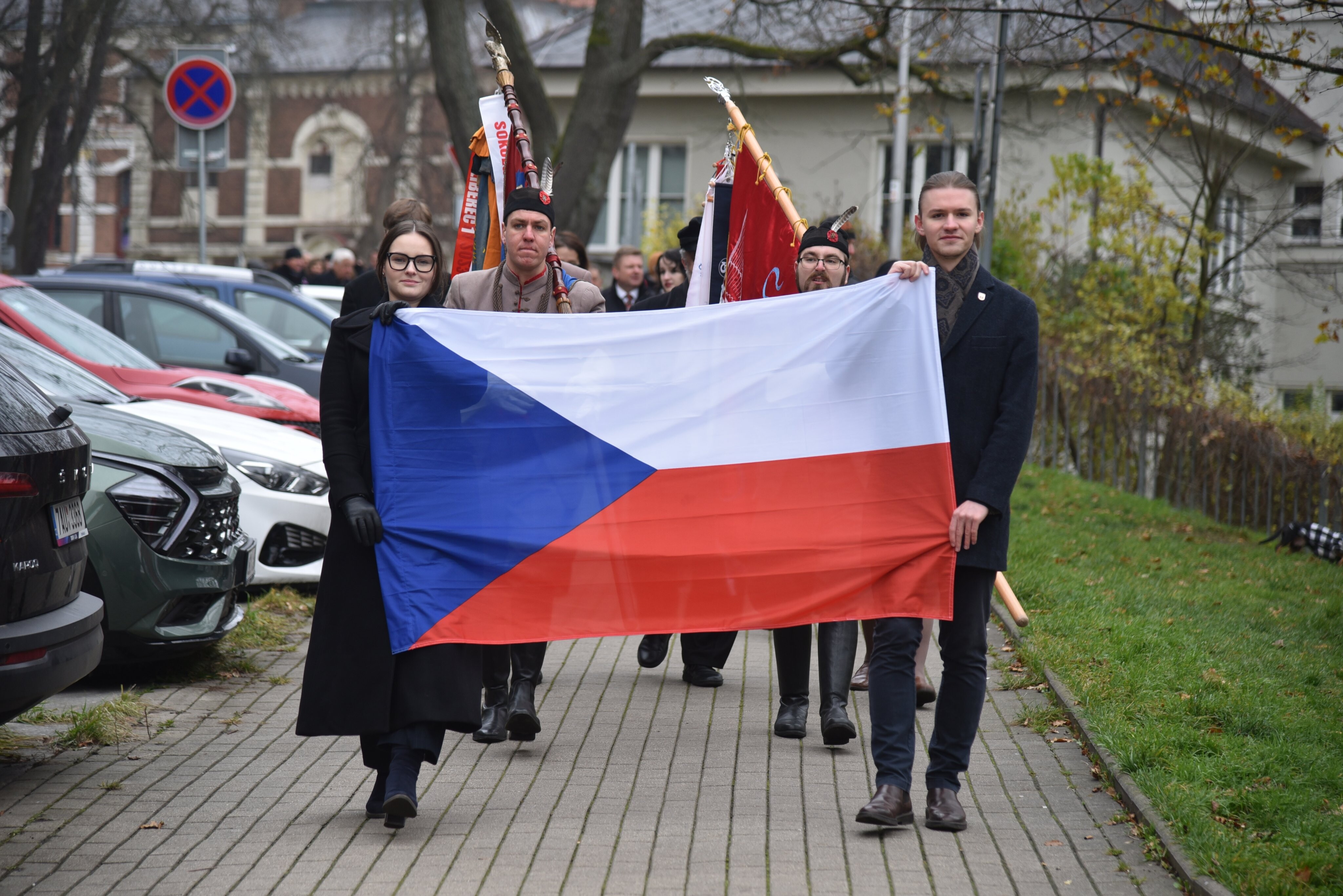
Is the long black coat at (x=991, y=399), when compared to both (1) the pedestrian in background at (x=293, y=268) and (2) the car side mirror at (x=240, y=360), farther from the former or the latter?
(1) the pedestrian in background at (x=293, y=268)

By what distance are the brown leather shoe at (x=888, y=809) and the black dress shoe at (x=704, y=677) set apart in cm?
249

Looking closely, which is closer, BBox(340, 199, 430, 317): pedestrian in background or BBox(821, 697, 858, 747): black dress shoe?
BBox(821, 697, 858, 747): black dress shoe

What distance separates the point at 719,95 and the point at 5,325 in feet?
15.9

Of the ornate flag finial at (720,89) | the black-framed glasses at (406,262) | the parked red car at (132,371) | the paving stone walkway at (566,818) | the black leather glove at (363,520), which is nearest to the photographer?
the paving stone walkway at (566,818)

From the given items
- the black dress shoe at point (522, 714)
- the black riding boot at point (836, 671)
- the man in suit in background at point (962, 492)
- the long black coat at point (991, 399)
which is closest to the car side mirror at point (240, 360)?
the black dress shoe at point (522, 714)

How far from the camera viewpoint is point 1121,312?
20.1m

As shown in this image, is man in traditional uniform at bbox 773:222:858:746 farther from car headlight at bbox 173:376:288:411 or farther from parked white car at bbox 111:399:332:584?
car headlight at bbox 173:376:288:411

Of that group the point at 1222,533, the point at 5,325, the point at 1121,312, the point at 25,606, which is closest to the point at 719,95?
the point at 25,606

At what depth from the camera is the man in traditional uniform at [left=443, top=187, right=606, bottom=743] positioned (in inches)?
251

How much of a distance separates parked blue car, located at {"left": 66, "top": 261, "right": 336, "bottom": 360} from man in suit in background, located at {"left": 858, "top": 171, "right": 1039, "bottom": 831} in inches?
391

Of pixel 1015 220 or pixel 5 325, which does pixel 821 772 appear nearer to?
pixel 5 325

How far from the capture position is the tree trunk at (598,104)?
17.1m

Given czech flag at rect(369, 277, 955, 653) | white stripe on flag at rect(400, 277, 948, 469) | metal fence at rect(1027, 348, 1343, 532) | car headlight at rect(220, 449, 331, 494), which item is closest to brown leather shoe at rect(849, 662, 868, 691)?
czech flag at rect(369, 277, 955, 653)

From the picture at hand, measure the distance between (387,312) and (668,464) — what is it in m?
1.17
